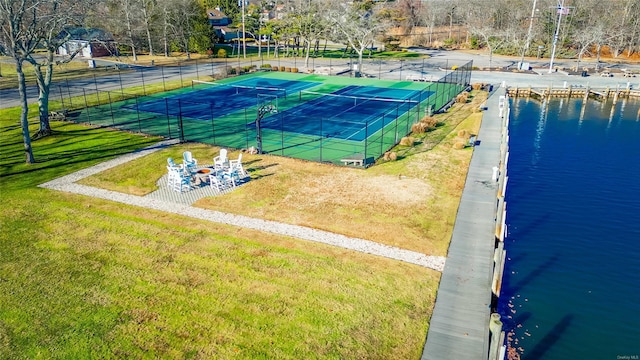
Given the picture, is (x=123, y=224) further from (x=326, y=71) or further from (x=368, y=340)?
(x=326, y=71)

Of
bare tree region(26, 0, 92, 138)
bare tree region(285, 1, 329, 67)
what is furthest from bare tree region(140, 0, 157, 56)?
bare tree region(26, 0, 92, 138)

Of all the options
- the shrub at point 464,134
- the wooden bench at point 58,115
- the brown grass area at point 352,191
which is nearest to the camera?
the brown grass area at point 352,191

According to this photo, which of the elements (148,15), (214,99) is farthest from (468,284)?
(148,15)

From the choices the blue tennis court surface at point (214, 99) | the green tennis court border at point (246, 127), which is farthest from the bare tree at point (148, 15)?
the green tennis court border at point (246, 127)

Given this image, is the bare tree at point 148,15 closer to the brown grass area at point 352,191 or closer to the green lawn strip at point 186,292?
the brown grass area at point 352,191

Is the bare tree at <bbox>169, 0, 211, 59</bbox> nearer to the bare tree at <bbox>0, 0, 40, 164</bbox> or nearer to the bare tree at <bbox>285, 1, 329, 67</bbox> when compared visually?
the bare tree at <bbox>285, 1, 329, 67</bbox>

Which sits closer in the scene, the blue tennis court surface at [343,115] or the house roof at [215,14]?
the blue tennis court surface at [343,115]

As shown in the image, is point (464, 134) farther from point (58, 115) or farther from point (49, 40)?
point (58, 115)

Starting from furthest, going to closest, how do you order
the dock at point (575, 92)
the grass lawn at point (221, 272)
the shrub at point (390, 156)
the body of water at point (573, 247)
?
the dock at point (575, 92) < the shrub at point (390, 156) < the body of water at point (573, 247) < the grass lawn at point (221, 272)

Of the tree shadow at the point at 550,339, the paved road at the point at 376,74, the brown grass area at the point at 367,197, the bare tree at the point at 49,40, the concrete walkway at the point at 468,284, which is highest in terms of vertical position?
the bare tree at the point at 49,40
